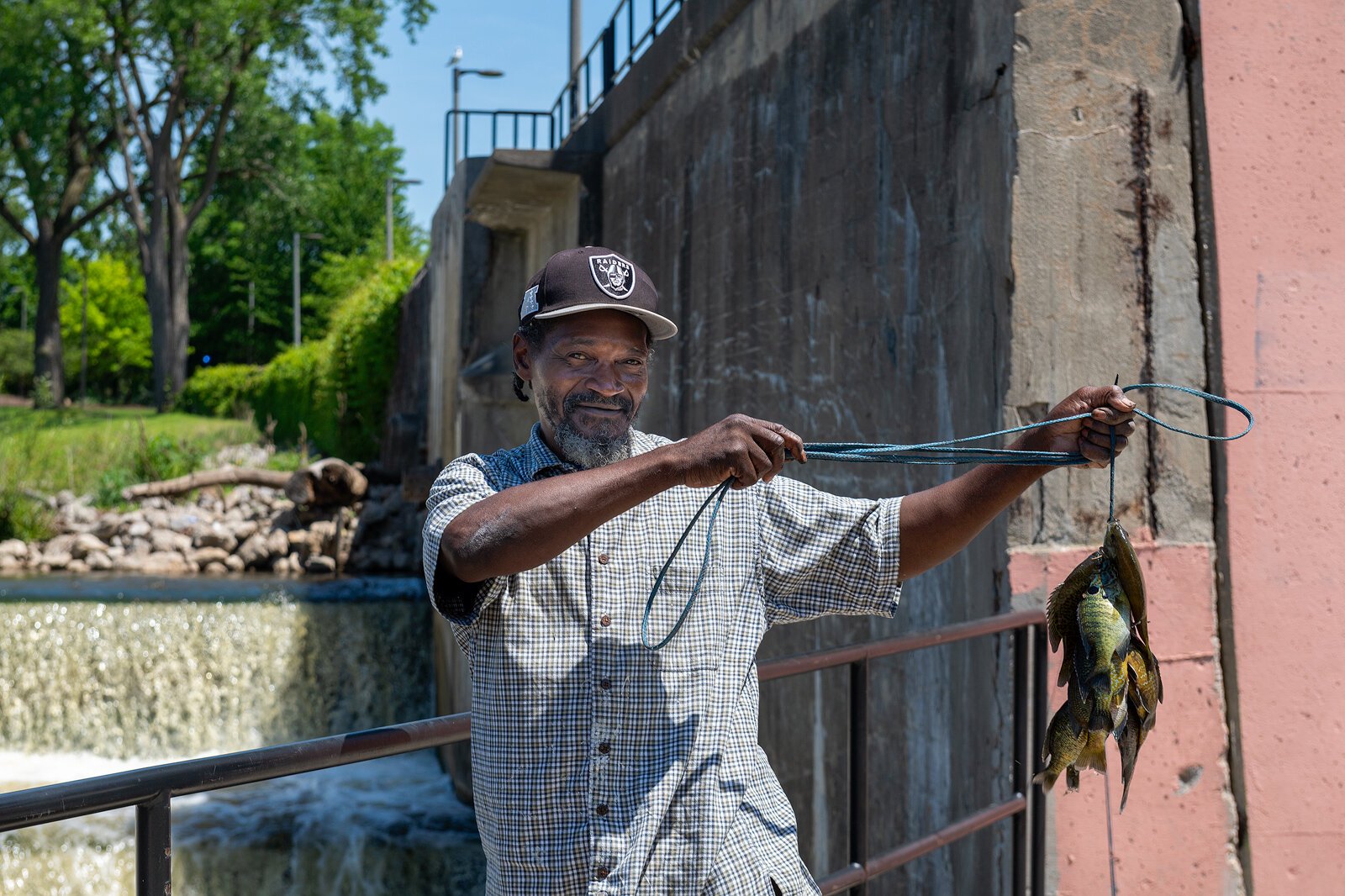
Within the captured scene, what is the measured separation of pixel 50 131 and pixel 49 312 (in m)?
5.65

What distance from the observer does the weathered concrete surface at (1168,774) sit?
351 centimetres

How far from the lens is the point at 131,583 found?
13477mm

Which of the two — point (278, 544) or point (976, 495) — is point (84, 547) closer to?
point (278, 544)

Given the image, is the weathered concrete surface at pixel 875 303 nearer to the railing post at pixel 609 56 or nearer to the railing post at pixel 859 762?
the railing post at pixel 859 762

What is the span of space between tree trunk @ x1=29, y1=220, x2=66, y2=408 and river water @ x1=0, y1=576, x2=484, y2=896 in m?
23.9

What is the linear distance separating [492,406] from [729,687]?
922 cm

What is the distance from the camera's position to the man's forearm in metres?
1.72

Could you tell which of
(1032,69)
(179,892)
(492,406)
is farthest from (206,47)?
(1032,69)

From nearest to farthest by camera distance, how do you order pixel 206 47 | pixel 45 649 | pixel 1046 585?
1. pixel 1046 585
2. pixel 45 649
3. pixel 206 47

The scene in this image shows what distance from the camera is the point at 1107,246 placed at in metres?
3.65

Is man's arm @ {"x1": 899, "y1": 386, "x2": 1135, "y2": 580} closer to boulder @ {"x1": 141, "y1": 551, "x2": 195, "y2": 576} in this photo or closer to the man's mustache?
the man's mustache

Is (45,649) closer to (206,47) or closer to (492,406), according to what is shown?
(492,406)

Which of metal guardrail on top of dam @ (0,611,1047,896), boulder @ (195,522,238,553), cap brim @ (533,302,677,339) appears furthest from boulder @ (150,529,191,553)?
cap brim @ (533,302,677,339)

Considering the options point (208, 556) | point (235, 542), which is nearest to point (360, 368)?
point (235, 542)
